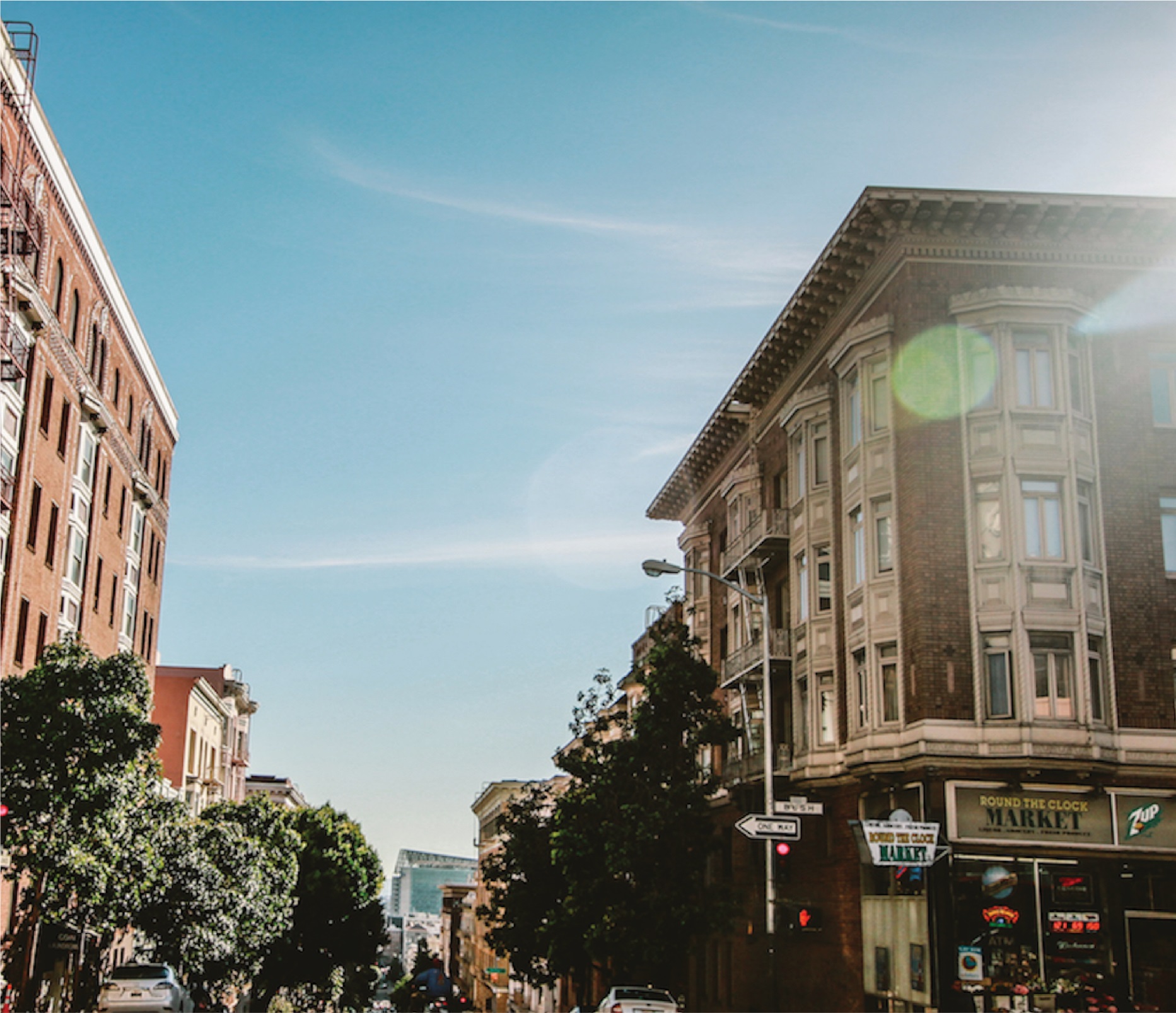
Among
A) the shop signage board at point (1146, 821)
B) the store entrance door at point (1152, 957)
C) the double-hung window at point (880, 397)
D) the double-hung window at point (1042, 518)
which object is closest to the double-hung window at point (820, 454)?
the double-hung window at point (880, 397)

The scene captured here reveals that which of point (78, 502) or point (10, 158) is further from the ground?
point (10, 158)

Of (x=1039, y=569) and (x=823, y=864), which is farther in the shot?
(x=823, y=864)

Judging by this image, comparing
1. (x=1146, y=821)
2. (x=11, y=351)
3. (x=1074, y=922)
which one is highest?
(x=11, y=351)

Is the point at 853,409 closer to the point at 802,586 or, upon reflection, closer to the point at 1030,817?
the point at 802,586

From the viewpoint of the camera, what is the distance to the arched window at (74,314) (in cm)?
4266

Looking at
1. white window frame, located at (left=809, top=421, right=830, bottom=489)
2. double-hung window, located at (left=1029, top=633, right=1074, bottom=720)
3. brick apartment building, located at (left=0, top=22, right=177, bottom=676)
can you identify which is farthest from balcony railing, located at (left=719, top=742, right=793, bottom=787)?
brick apartment building, located at (left=0, top=22, right=177, bottom=676)

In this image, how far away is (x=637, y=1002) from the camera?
28.5 m

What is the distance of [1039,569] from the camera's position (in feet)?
95.1

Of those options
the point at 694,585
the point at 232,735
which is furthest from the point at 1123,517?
the point at 232,735

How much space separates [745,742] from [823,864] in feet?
23.9

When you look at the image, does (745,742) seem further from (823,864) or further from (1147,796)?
(1147,796)

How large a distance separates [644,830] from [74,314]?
2528 centimetres

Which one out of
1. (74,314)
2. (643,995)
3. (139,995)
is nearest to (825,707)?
(643,995)

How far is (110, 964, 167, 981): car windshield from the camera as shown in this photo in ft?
101
